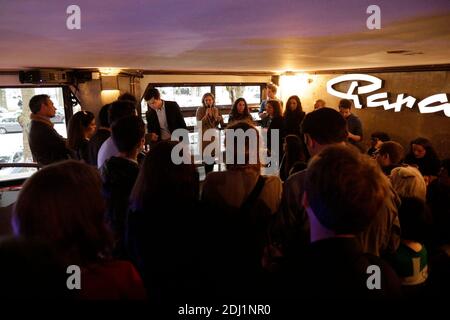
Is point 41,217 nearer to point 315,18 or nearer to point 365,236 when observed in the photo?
point 365,236

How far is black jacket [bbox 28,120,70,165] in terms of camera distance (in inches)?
132

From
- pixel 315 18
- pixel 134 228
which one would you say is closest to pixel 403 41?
pixel 315 18

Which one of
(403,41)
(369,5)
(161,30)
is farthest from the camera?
(403,41)

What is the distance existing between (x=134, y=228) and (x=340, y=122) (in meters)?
1.25

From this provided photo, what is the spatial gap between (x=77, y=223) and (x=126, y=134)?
1.24 meters

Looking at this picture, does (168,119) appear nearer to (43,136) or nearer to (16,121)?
(43,136)

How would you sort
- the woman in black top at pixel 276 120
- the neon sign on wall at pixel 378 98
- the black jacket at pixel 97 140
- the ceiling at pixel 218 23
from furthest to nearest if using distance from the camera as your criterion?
1. the neon sign on wall at pixel 378 98
2. the woman in black top at pixel 276 120
3. the black jacket at pixel 97 140
4. the ceiling at pixel 218 23

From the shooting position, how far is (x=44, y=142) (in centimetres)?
336

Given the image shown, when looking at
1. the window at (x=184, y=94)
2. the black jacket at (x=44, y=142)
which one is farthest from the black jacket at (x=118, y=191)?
the window at (x=184, y=94)

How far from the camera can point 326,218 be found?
966 millimetres

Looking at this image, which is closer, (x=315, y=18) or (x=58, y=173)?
(x=58, y=173)

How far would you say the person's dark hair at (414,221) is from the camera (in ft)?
6.26

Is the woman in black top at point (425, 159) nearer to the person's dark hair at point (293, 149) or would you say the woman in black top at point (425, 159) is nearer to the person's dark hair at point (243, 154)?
the person's dark hair at point (293, 149)

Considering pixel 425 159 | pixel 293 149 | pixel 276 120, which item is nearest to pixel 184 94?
pixel 276 120
